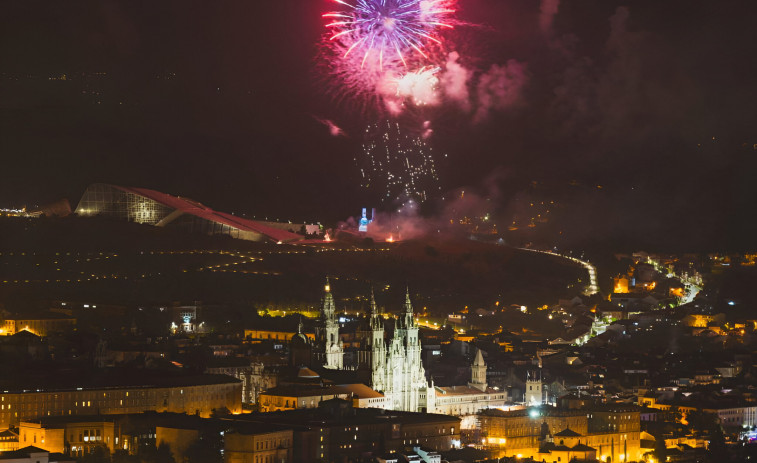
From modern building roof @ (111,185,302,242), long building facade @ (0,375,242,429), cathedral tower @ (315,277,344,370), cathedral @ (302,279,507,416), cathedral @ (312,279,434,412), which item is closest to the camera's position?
long building facade @ (0,375,242,429)

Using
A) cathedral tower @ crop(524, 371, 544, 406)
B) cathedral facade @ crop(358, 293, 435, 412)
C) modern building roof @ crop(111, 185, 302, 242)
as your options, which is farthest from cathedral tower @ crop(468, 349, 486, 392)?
modern building roof @ crop(111, 185, 302, 242)

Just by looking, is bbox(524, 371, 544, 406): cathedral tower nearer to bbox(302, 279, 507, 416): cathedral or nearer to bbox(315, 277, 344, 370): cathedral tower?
bbox(302, 279, 507, 416): cathedral

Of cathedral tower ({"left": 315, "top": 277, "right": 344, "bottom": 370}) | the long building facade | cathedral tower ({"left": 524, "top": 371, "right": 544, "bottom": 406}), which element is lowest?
the long building facade

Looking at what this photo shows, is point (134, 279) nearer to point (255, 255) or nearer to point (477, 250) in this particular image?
point (255, 255)

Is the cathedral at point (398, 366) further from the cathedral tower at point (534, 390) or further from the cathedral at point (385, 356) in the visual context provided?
the cathedral tower at point (534, 390)

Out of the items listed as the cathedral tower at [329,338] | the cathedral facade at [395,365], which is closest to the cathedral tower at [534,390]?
the cathedral facade at [395,365]

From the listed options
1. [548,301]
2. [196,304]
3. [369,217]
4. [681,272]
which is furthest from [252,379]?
[681,272]

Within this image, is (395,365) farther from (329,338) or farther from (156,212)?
(156,212)

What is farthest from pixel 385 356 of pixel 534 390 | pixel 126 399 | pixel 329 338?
pixel 126 399
